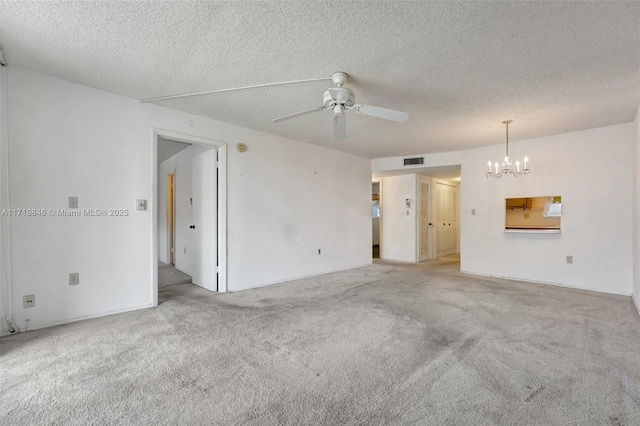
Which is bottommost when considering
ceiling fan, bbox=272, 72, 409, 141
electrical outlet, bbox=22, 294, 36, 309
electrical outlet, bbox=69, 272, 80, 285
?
electrical outlet, bbox=22, 294, 36, 309

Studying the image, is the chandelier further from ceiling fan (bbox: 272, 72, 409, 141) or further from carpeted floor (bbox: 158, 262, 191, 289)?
carpeted floor (bbox: 158, 262, 191, 289)

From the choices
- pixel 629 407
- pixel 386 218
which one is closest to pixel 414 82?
pixel 629 407

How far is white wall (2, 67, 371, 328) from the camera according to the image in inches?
106

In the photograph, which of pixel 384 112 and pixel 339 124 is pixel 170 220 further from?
pixel 384 112

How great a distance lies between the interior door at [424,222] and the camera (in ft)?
22.6

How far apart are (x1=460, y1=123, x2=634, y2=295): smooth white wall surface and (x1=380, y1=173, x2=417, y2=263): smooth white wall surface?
59.1 inches

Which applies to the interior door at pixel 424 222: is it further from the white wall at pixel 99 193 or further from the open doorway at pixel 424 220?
the white wall at pixel 99 193

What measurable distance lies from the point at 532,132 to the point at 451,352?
12.5ft

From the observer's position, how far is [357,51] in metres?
2.27

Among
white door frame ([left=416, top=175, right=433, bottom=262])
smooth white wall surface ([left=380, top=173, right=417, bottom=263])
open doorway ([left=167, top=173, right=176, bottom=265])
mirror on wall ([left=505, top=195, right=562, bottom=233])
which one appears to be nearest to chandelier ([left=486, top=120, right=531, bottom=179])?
mirror on wall ([left=505, top=195, right=562, bottom=233])

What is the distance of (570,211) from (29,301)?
6781 millimetres

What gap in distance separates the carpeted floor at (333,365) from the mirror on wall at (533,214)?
1.45 meters

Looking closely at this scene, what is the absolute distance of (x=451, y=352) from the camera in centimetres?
228

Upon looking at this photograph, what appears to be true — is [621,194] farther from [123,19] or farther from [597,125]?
[123,19]
